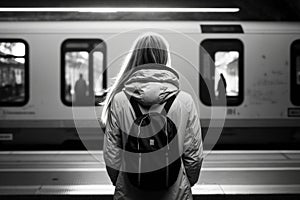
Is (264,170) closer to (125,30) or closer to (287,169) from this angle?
(287,169)

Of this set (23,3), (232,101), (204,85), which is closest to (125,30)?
(204,85)

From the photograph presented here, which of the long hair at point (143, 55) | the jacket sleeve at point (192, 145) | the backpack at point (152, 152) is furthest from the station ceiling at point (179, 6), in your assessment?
the backpack at point (152, 152)

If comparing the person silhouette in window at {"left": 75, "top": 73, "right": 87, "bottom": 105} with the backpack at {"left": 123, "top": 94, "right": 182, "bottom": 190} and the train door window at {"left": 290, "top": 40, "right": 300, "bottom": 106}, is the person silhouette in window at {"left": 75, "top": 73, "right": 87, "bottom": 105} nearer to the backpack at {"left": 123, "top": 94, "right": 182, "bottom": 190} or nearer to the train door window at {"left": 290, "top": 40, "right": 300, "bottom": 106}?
the train door window at {"left": 290, "top": 40, "right": 300, "bottom": 106}

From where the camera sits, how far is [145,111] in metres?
2.69

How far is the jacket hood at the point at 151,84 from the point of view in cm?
266

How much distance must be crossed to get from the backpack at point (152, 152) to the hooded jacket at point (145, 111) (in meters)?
0.06

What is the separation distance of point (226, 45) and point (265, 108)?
1.46 metres

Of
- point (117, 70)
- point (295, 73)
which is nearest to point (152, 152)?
point (117, 70)

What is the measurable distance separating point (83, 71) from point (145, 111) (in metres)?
7.15

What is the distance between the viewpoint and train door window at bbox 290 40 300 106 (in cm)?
973

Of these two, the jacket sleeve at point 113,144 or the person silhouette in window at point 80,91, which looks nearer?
the jacket sleeve at point 113,144

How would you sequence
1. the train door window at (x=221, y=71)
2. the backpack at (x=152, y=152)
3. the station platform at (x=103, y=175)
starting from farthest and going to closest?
the train door window at (x=221, y=71)
the station platform at (x=103, y=175)
the backpack at (x=152, y=152)

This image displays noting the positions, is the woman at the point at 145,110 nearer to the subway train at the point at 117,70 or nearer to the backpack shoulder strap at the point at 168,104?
the backpack shoulder strap at the point at 168,104

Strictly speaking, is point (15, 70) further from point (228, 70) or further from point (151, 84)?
point (151, 84)
